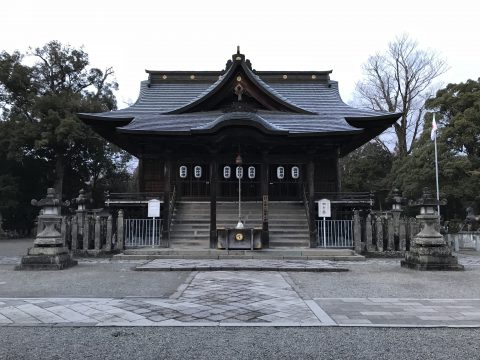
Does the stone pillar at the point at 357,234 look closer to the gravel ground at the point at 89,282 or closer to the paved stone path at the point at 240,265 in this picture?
the paved stone path at the point at 240,265

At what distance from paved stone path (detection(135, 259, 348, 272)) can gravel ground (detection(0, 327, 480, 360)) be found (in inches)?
218

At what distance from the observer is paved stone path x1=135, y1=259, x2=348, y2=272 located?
10.6 meters

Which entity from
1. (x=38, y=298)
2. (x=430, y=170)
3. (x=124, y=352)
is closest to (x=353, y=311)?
(x=124, y=352)

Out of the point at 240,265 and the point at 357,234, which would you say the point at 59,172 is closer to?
the point at 240,265

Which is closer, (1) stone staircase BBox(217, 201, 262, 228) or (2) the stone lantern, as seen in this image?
(2) the stone lantern

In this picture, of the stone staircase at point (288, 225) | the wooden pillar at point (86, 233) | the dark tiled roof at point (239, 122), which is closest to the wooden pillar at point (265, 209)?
the stone staircase at point (288, 225)

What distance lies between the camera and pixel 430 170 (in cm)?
2311

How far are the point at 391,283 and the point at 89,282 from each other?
6.38 meters

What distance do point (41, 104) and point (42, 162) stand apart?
4.29m

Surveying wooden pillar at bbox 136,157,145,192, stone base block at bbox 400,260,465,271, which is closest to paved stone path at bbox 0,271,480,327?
stone base block at bbox 400,260,465,271

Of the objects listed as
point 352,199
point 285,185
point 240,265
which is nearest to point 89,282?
point 240,265

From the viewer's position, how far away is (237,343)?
15.0ft

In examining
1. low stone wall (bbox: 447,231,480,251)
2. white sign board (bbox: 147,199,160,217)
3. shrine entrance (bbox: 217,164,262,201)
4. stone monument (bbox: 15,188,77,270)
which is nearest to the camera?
stone monument (bbox: 15,188,77,270)

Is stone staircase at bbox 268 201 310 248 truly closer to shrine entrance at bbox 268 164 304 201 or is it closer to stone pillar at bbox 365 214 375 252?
shrine entrance at bbox 268 164 304 201
